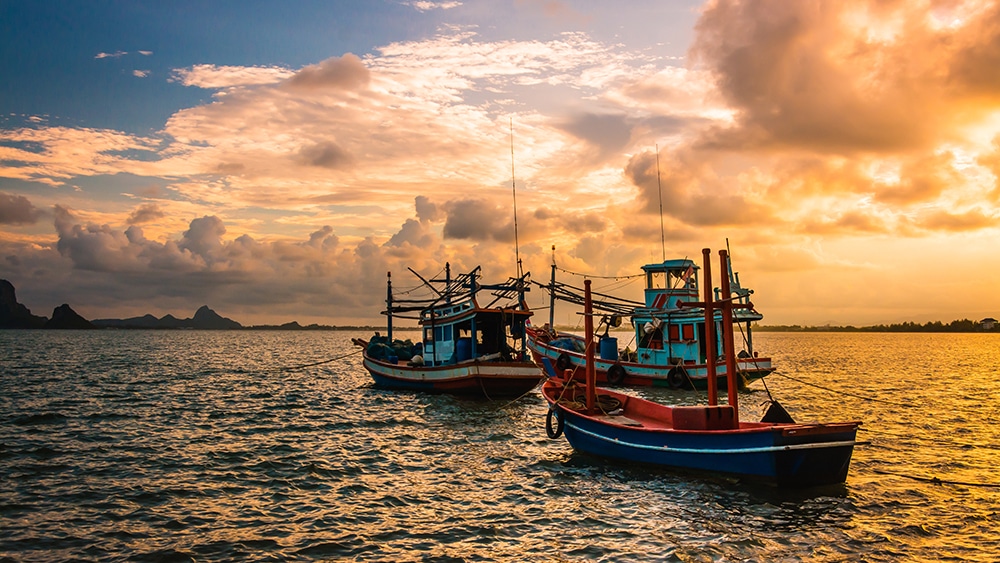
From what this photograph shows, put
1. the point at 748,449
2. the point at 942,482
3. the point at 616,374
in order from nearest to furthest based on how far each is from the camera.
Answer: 1. the point at 748,449
2. the point at 942,482
3. the point at 616,374

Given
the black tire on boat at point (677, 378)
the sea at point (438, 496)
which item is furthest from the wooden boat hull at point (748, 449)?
the black tire on boat at point (677, 378)

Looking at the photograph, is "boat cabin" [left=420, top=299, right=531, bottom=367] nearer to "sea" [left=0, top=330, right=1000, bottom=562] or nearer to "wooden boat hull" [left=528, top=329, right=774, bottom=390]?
"wooden boat hull" [left=528, top=329, right=774, bottom=390]

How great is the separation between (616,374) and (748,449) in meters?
23.3

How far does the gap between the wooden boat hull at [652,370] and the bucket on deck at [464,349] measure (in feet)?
14.9

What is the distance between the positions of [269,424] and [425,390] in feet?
34.2

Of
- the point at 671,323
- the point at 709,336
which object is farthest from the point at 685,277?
the point at 709,336

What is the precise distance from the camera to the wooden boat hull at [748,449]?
1341 centimetres

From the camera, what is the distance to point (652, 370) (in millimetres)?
36031

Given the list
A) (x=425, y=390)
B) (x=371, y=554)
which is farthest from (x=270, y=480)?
(x=425, y=390)

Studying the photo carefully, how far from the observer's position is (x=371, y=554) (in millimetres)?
10656

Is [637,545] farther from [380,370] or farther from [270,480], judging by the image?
[380,370]

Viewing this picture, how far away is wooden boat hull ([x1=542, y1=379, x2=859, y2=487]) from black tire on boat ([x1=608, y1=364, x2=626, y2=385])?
20.3 m

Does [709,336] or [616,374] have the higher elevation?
[709,336]

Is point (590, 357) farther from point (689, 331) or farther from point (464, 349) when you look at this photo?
point (689, 331)
